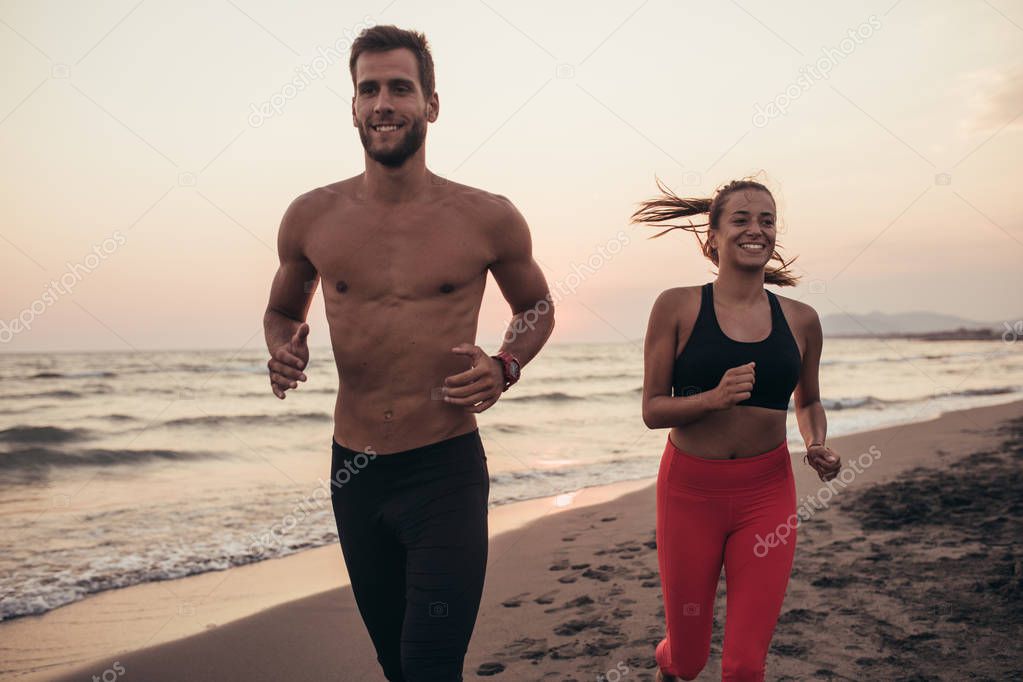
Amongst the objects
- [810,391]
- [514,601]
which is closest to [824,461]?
[810,391]

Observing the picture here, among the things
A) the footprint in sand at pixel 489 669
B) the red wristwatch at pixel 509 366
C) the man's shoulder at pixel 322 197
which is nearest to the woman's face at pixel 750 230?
the red wristwatch at pixel 509 366

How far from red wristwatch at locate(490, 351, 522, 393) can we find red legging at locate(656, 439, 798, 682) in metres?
0.82

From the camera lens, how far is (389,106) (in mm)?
2629

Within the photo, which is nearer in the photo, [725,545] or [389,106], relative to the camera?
[389,106]

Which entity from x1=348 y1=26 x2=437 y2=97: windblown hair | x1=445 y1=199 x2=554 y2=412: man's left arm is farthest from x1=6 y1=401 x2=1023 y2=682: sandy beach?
x1=348 y1=26 x2=437 y2=97: windblown hair

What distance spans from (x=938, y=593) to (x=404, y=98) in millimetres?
4379

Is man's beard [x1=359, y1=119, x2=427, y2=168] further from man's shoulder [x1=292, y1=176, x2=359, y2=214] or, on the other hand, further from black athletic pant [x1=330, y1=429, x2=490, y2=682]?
black athletic pant [x1=330, y1=429, x2=490, y2=682]

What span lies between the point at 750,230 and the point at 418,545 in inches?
69.7

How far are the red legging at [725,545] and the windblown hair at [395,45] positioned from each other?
5.55ft

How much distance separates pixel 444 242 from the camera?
2.74m

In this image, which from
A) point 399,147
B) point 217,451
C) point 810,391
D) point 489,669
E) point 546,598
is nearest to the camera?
point 399,147

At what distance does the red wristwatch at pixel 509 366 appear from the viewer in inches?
106

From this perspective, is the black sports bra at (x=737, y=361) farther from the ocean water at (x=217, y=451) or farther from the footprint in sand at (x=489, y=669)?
the ocean water at (x=217, y=451)

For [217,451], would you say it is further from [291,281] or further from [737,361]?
[737,361]
